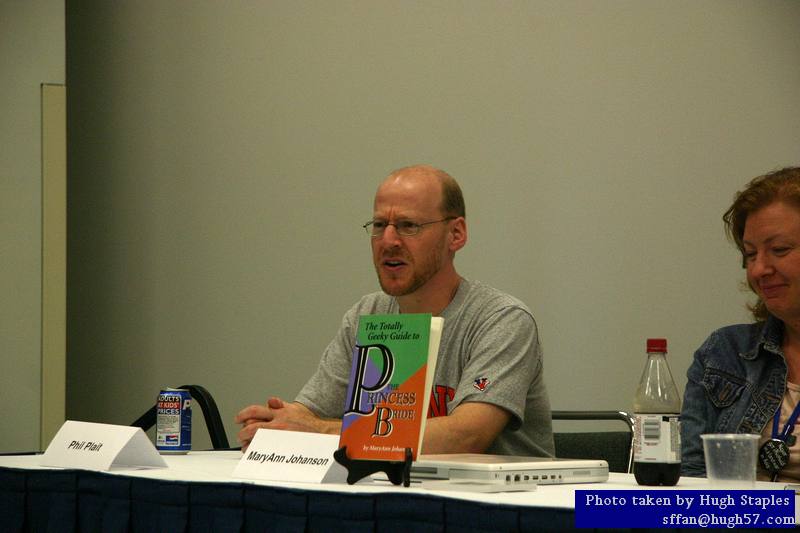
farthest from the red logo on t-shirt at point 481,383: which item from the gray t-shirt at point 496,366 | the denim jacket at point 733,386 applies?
the denim jacket at point 733,386

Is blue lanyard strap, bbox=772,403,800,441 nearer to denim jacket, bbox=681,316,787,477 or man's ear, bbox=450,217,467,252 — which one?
denim jacket, bbox=681,316,787,477

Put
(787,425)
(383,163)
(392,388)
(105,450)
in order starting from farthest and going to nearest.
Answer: (383,163) → (787,425) → (105,450) → (392,388)

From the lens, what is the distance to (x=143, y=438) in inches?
67.1

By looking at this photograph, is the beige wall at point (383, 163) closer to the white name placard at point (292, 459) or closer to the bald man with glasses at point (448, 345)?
the bald man with glasses at point (448, 345)

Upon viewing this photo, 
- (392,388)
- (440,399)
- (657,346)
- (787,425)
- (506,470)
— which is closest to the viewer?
(506,470)

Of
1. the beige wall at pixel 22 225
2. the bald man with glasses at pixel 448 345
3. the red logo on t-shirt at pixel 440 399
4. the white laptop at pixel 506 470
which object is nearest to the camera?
the white laptop at pixel 506 470

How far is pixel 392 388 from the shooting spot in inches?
56.9

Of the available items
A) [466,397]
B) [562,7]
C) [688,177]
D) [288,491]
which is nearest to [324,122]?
[562,7]

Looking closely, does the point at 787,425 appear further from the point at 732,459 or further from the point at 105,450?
the point at 105,450

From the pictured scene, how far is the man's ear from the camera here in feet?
7.75

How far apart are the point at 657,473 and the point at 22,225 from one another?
9.08ft

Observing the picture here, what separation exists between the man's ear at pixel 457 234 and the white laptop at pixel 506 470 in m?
0.89

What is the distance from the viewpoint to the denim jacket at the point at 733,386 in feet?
6.35

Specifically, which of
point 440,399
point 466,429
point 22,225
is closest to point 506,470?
point 466,429
